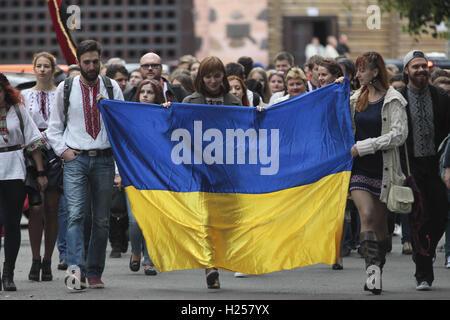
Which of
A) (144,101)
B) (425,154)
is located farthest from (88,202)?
(425,154)

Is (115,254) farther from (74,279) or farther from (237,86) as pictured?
(74,279)

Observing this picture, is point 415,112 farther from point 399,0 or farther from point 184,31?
point 184,31

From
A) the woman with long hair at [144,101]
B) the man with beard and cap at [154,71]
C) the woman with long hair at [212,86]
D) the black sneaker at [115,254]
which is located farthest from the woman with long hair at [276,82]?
the woman with long hair at [212,86]

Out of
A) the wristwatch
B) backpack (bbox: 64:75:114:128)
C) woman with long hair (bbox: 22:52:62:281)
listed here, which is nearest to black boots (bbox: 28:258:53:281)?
woman with long hair (bbox: 22:52:62:281)

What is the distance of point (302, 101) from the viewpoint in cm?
965

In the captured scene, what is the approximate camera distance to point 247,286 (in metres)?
10.1

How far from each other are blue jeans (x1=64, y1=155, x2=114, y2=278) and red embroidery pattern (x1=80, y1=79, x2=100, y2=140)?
0.24 metres

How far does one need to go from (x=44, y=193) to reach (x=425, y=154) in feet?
11.6

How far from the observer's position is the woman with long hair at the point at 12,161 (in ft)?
31.7

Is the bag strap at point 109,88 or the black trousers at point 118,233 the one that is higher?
the bag strap at point 109,88

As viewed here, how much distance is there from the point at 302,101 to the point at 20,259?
4259 mm

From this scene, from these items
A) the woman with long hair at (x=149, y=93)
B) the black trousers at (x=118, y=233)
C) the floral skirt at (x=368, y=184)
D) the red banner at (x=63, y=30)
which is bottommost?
the black trousers at (x=118, y=233)

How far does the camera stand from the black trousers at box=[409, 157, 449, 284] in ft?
31.9

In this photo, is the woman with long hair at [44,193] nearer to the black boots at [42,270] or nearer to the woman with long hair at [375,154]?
the black boots at [42,270]
